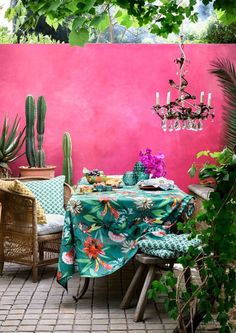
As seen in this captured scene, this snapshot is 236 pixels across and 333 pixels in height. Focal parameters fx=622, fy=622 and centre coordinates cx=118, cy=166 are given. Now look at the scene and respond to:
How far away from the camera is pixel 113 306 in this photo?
14.9 ft

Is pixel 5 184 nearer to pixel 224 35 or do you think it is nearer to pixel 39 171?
pixel 39 171

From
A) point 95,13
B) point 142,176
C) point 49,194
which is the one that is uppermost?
point 95,13

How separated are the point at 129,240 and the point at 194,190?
10.9 ft

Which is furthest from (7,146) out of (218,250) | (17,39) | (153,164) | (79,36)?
(17,39)

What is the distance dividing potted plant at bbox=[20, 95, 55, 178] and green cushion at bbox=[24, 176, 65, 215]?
1.74 meters

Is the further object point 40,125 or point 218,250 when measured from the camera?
point 40,125

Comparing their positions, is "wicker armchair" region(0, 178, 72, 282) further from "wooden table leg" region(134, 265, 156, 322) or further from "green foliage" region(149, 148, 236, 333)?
"green foliage" region(149, 148, 236, 333)

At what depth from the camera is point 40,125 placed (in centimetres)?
789

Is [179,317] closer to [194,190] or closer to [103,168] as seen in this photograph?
[194,190]

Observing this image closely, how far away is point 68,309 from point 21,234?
1127mm

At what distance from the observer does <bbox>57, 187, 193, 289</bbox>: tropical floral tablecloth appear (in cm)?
460

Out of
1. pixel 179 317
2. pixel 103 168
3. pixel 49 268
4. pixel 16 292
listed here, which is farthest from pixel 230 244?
pixel 103 168

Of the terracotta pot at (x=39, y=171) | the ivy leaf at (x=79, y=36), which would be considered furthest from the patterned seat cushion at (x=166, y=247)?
the terracotta pot at (x=39, y=171)

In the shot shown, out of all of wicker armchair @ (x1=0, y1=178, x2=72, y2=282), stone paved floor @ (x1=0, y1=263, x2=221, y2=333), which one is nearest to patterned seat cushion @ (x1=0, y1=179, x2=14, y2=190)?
wicker armchair @ (x1=0, y1=178, x2=72, y2=282)
